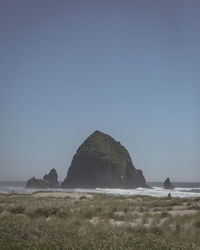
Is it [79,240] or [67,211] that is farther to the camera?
[67,211]

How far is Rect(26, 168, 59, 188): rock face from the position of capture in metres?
102

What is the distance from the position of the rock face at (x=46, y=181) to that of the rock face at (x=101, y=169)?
15.7 ft

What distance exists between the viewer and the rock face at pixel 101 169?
116 m

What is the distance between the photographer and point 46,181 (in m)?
111

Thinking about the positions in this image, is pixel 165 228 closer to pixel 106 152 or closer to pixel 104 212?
pixel 104 212

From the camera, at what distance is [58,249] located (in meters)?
7.23

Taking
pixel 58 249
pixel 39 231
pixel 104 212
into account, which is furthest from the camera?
pixel 104 212

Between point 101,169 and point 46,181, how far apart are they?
21.1 meters

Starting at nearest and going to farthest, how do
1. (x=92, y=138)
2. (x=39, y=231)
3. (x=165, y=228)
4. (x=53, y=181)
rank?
(x=39, y=231)
(x=165, y=228)
(x=53, y=181)
(x=92, y=138)

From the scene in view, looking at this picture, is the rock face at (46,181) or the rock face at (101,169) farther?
the rock face at (101,169)

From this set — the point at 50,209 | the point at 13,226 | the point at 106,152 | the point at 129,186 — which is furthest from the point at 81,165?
the point at 13,226

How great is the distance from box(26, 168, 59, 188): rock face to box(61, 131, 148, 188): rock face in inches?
189

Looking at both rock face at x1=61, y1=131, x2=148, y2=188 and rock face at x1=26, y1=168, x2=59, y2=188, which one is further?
rock face at x1=61, y1=131, x2=148, y2=188

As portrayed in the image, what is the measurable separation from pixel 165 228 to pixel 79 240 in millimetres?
5237
